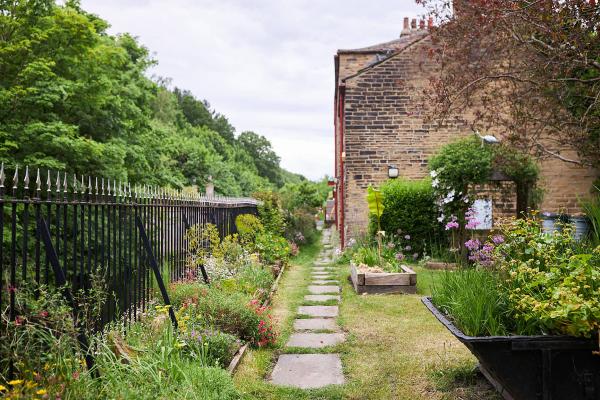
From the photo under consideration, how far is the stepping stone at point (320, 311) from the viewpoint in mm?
7873

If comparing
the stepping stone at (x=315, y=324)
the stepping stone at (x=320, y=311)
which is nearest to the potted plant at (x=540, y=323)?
the stepping stone at (x=315, y=324)

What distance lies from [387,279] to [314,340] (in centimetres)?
331

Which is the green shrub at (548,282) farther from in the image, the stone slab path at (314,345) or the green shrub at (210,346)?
the green shrub at (210,346)

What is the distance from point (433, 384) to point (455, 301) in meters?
0.87

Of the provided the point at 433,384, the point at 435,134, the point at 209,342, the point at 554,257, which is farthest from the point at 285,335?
the point at 435,134

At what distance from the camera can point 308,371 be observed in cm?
520

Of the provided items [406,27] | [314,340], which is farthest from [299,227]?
[314,340]

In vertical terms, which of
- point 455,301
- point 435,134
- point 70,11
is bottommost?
point 455,301

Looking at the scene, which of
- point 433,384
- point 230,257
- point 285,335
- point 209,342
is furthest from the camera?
point 230,257

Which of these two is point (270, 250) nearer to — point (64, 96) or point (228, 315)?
point (228, 315)

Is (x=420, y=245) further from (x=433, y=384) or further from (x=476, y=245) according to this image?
(x=433, y=384)

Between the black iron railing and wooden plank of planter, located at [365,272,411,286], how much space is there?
319 cm

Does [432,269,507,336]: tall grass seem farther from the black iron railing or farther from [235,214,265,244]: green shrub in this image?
[235,214,265,244]: green shrub

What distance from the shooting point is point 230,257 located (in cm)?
954
